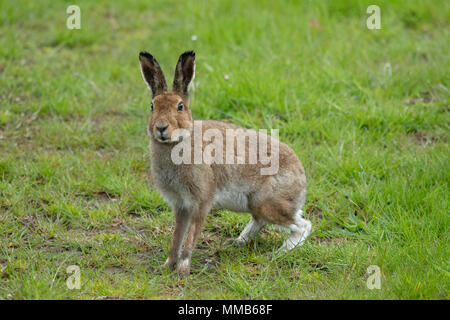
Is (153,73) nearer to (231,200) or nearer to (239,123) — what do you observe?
(231,200)

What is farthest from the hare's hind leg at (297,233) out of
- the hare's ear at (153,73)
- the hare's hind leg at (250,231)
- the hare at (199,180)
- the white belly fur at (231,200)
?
the hare's ear at (153,73)

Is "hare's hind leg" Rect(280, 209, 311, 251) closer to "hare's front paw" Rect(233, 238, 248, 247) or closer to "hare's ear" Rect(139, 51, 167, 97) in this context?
"hare's front paw" Rect(233, 238, 248, 247)

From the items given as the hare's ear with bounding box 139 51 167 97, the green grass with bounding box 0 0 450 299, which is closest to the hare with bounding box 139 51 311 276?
the hare's ear with bounding box 139 51 167 97

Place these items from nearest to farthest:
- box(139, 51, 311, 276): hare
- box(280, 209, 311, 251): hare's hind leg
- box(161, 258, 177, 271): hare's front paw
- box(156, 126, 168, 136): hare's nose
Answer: box(156, 126, 168, 136): hare's nose
box(139, 51, 311, 276): hare
box(161, 258, 177, 271): hare's front paw
box(280, 209, 311, 251): hare's hind leg

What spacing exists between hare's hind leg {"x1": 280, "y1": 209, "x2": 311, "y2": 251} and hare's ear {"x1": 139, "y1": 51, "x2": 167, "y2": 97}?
1353 mm

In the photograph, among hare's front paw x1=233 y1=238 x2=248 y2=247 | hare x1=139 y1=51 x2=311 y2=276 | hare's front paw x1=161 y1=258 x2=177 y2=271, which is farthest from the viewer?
hare's front paw x1=233 y1=238 x2=248 y2=247

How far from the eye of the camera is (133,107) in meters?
6.61

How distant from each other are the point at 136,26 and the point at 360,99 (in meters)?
3.38

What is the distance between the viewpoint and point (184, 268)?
428 cm

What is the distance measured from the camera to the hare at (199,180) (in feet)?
13.7

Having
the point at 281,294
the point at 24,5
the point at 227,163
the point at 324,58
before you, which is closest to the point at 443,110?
the point at 324,58

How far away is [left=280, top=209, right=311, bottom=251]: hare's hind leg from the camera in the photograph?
462 centimetres

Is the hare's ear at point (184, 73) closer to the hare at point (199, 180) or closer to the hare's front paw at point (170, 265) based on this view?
the hare at point (199, 180)
